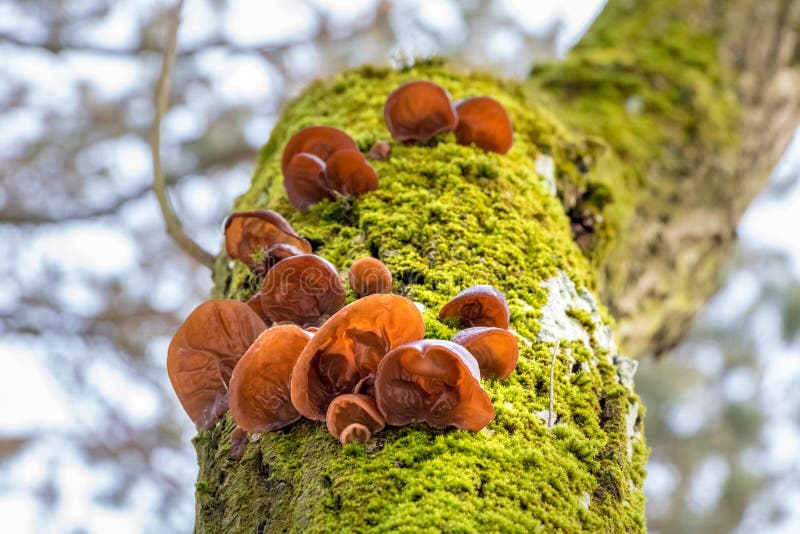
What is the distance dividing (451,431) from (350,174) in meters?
1.12

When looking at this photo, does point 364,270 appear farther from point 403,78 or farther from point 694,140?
point 694,140

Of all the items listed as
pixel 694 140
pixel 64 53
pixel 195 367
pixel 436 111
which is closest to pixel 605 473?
pixel 195 367

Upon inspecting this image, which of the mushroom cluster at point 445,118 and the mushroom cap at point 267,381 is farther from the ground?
the mushroom cluster at point 445,118

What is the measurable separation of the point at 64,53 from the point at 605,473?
6007 millimetres

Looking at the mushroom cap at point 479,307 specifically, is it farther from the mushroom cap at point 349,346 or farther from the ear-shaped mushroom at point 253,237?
the ear-shaped mushroom at point 253,237

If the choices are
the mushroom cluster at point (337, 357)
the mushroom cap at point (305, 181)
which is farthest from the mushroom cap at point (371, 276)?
the mushroom cap at point (305, 181)

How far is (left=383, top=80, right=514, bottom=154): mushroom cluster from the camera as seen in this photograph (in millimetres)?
2695

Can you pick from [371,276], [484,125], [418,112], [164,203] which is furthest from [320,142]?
[164,203]

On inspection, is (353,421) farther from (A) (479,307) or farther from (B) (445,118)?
(B) (445,118)

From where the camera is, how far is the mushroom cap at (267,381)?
171cm

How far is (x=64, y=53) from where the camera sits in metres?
6.29

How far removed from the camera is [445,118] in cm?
274

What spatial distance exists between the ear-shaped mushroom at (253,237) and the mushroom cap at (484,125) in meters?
0.82

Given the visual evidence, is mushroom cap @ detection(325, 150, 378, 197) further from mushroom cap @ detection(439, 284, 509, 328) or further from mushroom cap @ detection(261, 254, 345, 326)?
mushroom cap @ detection(439, 284, 509, 328)
